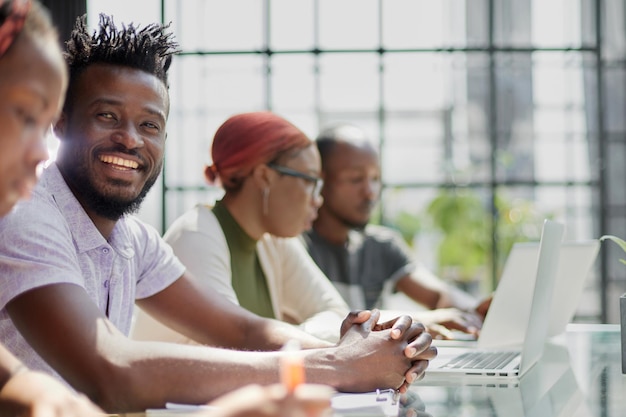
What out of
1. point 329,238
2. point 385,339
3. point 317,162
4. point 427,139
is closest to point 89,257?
point 385,339

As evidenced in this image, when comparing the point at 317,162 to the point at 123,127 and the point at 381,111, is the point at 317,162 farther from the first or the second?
the point at 381,111

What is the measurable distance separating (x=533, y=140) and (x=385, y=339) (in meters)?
8.30

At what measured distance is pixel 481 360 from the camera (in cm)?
191

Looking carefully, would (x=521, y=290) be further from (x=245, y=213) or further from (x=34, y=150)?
(x=34, y=150)

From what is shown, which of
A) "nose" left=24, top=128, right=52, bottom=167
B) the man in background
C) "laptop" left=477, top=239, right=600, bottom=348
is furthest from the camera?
the man in background

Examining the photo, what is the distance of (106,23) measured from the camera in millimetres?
1807

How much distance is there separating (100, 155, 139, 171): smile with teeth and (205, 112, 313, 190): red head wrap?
87 centimetres

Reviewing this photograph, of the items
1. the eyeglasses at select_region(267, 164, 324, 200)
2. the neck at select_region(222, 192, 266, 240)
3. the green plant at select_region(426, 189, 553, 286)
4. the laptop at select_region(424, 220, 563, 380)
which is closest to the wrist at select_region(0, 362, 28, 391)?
the laptop at select_region(424, 220, 563, 380)

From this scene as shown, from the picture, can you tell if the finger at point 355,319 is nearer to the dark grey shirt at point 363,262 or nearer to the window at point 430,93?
the window at point 430,93

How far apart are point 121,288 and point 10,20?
2.91ft

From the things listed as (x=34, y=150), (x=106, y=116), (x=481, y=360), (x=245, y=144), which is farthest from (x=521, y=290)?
(x=34, y=150)

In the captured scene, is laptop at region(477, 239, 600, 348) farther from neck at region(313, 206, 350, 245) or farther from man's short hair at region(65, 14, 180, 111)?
neck at region(313, 206, 350, 245)

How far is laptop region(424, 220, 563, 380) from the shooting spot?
Answer: 5.72 feet

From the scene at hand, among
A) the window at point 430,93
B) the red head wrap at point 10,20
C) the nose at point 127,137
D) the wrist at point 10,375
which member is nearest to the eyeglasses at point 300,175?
the window at point 430,93
